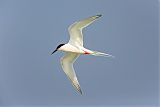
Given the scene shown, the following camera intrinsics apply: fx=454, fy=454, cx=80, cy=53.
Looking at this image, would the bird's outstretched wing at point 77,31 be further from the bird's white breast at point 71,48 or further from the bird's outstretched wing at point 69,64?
the bird's outstretched wing at point 69,64

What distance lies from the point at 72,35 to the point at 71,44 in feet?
1.19

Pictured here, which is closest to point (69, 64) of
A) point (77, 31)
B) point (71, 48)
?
point (71, 48)

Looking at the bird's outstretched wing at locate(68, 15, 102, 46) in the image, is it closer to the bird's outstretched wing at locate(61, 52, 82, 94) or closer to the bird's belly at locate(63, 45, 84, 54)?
the bird's belly at locate(63, 45, 84, 54)

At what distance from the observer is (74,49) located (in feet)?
51.2

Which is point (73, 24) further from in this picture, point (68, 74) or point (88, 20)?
point (68, 74)

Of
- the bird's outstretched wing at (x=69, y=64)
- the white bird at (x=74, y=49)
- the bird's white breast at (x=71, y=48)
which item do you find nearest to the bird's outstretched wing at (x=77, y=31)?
the white bird at (x=74, y=49)

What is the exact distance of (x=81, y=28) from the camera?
1536 cm

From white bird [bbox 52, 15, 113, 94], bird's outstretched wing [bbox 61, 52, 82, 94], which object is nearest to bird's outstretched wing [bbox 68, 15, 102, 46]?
white bird [bbox 52, 15, 113, 94]

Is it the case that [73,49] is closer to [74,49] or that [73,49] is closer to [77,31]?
[74,49]

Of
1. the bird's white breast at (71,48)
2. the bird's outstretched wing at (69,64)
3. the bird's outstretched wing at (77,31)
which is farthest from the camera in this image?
the bird's outstretched wing at (69,64)

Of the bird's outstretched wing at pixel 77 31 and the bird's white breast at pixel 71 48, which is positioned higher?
the bird's outstretched wing at pixel 77 31

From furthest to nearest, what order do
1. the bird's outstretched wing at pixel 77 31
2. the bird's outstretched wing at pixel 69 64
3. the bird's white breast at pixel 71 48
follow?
the bird's outstretched wing at pixel 69 64, the bird's white breast at pixel 71 48, the bird's outstretched wing at pixel 77 31

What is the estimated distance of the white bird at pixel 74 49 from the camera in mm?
14982

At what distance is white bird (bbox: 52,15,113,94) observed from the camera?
1498 cm
